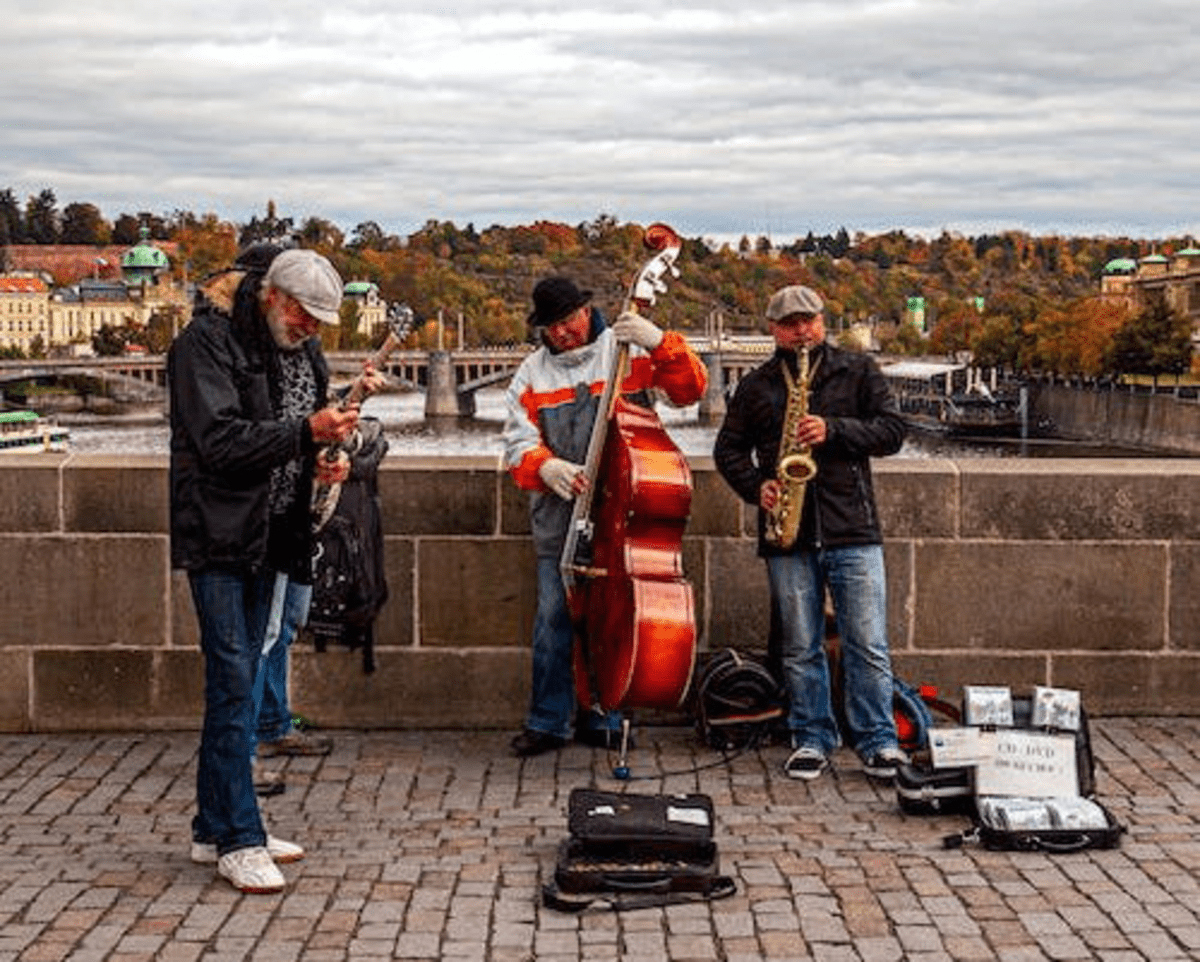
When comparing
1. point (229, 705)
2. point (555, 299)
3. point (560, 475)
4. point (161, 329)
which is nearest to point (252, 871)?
point (229, 705)

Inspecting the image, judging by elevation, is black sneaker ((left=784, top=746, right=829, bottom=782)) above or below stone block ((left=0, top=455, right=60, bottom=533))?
below

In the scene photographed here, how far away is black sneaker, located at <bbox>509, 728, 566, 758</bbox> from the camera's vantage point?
22.6 ft

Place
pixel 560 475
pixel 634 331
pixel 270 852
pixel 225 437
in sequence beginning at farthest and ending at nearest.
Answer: pixel 560 475
pixel 634 331
pixel 270 852
pixel 225 437

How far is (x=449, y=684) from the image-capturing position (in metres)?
7.48

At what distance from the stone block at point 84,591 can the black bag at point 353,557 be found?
81cm

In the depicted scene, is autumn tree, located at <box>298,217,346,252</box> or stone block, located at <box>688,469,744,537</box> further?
autumn tree, located at <box>298,217,346,252</box>

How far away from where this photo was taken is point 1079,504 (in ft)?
24.7

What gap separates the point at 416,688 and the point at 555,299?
1.62 metres

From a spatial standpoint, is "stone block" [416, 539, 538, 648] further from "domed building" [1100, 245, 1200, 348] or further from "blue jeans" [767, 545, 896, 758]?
"domed building" [1100, 245, 1200, 348]

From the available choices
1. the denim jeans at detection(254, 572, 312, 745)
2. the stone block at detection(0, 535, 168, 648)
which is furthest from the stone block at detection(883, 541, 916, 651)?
the stone block at detection(0, 535, 168, 648)

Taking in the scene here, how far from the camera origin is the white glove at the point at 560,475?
646 cm

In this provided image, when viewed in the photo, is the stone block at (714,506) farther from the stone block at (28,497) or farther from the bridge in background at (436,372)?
the bridge in background at (436,372)

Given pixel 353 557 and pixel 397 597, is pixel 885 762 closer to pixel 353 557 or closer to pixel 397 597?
pixel 353 557

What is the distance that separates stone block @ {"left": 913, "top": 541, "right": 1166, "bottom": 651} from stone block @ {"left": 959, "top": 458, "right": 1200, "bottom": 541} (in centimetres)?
5
